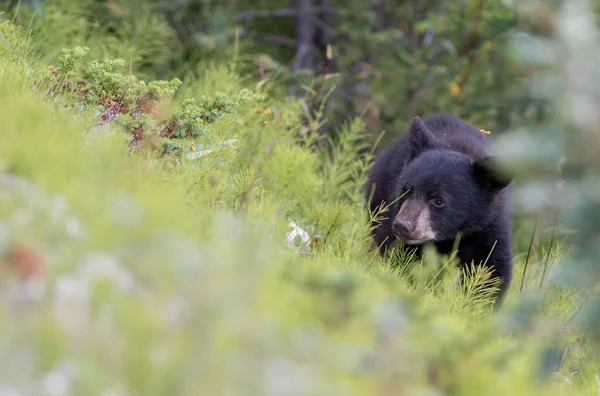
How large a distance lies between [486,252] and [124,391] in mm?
3222

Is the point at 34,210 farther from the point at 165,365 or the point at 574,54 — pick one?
the point at 574,54

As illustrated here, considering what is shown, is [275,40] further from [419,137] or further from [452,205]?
[452,205]

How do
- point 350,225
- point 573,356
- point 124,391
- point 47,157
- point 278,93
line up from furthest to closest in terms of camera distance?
point 278,93, point 350,225, point 573,356, point 47,157, point 124,391

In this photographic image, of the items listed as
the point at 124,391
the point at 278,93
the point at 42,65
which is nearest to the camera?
the point at 124,391

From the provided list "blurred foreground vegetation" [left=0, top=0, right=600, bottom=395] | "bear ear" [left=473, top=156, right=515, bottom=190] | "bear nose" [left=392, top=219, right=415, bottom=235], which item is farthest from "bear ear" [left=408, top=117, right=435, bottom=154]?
"blurred foreground vegetation" [left=0, top=0, right=600, bottom=395]

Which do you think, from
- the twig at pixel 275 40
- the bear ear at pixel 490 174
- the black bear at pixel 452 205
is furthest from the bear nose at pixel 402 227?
the twig at pixel 275 40

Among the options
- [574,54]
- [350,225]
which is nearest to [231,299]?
[574,54]

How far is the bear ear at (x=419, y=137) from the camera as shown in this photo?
463 cm

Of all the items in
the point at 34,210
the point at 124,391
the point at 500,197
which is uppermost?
the point at 34,210

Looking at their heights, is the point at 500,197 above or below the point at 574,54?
below

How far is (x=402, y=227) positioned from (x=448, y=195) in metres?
0.40

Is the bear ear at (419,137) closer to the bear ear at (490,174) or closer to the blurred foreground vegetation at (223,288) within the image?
the bear ear at (490,174)

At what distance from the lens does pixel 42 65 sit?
4.45 metres

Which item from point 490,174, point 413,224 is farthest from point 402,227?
point 490,174
